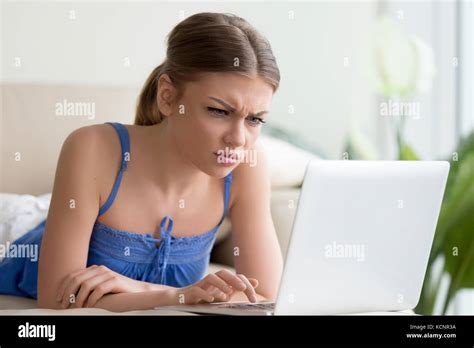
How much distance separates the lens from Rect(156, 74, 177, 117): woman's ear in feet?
4.20

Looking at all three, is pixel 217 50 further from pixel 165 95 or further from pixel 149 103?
pixel 149 103

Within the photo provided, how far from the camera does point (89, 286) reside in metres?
1.13

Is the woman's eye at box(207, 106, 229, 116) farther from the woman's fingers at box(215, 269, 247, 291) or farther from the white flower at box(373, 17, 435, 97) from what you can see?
the white flower at box(373, 17, 435, 97)

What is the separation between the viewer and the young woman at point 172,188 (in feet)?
3.83

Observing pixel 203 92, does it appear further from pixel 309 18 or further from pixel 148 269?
pixel 309 18

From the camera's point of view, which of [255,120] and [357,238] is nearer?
[357,238]

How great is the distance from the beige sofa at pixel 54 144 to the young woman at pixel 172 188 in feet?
1.83

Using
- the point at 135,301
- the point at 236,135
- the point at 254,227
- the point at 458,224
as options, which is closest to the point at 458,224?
the point at 458,224

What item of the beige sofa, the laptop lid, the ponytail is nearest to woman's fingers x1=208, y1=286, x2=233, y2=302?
the laptop lid

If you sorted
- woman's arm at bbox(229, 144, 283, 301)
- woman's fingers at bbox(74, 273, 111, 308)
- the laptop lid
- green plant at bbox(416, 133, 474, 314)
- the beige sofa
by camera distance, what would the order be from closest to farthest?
the laptop lid, woman's fingers at bbox(74, 273, 111, 308), woman's arm at bbox(229, 144, 283, 301), the beige sofa, green plant at bbox(416, 133, 474, 314)

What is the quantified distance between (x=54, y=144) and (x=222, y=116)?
100cm

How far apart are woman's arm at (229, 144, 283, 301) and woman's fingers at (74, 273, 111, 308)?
32 cm
